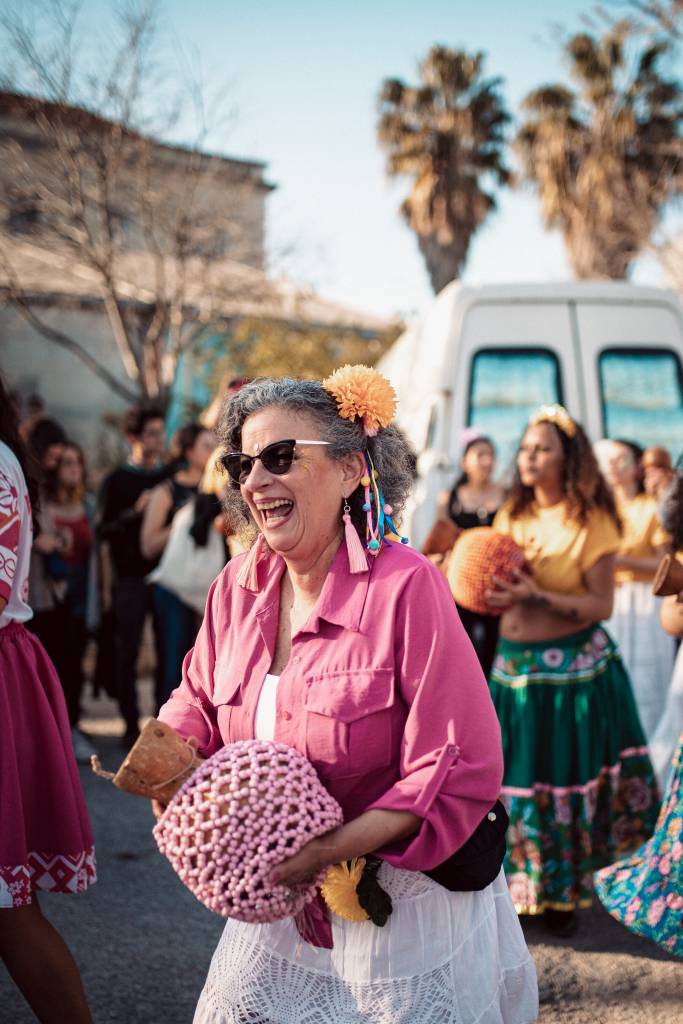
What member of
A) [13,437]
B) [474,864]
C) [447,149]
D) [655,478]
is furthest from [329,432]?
[447,149]

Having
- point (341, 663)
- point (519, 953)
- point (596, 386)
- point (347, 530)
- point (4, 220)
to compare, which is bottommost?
point (519, 953)

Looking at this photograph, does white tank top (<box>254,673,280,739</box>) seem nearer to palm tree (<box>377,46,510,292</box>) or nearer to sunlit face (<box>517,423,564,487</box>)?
sunlit face (<box>517,423,564,487</box>)

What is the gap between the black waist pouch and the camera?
2293 millimetres

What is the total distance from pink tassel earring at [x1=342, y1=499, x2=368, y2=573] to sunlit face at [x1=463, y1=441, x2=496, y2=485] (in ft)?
14.5

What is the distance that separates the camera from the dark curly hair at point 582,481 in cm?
483

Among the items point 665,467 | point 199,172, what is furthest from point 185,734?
point 199,172

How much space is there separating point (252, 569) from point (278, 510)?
222 millimetres

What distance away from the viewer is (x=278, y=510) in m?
2.54

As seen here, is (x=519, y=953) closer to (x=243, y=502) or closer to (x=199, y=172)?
(x=243, y=502)

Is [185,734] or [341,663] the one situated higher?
[341,663]

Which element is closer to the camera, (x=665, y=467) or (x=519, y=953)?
(x=519, y=953)

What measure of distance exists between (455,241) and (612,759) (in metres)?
20.8

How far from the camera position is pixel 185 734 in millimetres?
2559

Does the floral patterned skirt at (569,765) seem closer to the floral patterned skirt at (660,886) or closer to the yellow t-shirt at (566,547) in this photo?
the yellow t-shirt at (566,547)
